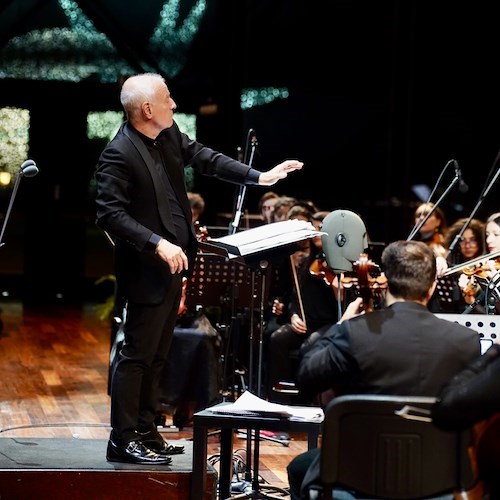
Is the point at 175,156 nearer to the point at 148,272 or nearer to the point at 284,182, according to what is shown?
the point at 148,272

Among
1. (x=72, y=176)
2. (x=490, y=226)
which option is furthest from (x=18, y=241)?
(x=490, y=226)

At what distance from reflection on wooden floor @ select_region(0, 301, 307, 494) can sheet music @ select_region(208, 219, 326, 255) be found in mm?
1286

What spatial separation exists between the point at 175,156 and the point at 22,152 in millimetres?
7829

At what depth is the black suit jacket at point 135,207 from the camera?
3.76 m

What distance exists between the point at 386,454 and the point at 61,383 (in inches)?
183

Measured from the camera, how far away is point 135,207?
3865 mm

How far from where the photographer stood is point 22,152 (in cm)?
1148

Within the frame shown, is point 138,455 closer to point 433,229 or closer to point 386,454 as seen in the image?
point 386,454

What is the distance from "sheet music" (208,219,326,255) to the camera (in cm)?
→ 387

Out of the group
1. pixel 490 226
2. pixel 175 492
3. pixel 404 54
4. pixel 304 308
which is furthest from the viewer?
pixel 404 54

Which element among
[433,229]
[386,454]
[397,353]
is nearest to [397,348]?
[397,353]

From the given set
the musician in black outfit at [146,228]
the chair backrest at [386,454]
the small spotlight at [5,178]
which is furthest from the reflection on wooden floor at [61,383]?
the chair backrest at [386,454]

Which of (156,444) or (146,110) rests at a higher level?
(146,110)

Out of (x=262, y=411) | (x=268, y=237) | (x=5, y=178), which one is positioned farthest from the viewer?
(x=5, y=178)
